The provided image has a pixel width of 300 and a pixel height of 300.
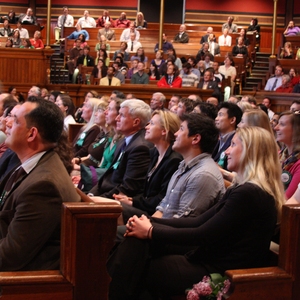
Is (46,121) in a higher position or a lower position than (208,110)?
higher

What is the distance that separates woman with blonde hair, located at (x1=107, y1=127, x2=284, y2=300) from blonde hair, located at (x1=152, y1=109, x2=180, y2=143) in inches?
46.1

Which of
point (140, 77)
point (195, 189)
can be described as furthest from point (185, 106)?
point (140, 77)

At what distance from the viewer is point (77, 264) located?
2.11 m

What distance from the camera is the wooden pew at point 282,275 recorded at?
7.07ft

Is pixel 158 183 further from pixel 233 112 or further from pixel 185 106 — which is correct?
pixel 185 106

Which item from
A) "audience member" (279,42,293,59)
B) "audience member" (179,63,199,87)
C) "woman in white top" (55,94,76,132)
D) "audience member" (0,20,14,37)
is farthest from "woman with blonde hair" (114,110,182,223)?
"audience member" (0,20,14,37)

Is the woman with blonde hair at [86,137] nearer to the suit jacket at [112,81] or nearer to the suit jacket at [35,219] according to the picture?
the suit jacket at [35,219]

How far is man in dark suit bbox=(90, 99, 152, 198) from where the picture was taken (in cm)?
400

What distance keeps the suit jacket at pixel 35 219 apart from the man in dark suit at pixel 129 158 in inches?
68.3

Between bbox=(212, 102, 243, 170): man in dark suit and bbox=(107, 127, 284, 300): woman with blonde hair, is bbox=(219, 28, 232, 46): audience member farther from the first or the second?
bbox=(107, 127, 284, 300): woman with blonde hair

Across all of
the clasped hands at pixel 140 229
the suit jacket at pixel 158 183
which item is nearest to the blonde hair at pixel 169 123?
the suit jacket at pixel 158 183

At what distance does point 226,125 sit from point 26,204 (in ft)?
9.28

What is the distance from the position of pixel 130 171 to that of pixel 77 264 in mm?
1923

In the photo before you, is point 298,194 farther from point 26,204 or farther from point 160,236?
point 26,204
